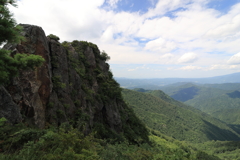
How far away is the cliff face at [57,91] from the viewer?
38.0 feet

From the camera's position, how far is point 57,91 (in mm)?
17203

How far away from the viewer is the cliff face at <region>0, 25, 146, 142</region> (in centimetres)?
1160

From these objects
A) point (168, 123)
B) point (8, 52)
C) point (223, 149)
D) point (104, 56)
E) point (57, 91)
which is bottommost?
point (223, 149)

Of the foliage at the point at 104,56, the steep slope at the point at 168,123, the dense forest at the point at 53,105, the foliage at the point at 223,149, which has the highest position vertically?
the foliage at the point at 104,56

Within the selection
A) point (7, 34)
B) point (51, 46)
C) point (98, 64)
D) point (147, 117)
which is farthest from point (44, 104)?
point (147, 117)

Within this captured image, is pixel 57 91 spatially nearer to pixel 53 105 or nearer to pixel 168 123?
pixel 53 105

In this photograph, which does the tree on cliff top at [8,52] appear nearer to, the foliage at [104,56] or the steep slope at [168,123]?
the foliage at [104,56]

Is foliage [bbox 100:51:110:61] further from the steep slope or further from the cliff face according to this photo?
the steep slope

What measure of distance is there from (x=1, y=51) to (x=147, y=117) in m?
158

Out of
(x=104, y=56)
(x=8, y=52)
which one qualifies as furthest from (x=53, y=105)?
(x=104, y=56)

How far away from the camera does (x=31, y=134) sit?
25.2 ft

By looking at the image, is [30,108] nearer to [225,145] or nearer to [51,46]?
[51,46]

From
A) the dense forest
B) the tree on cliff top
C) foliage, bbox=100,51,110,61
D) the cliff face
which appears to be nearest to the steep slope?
foliage, bbox=100,51,110,61

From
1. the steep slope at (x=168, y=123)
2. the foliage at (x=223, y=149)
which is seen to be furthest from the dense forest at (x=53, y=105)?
the foliage at (x=223, y=149)
